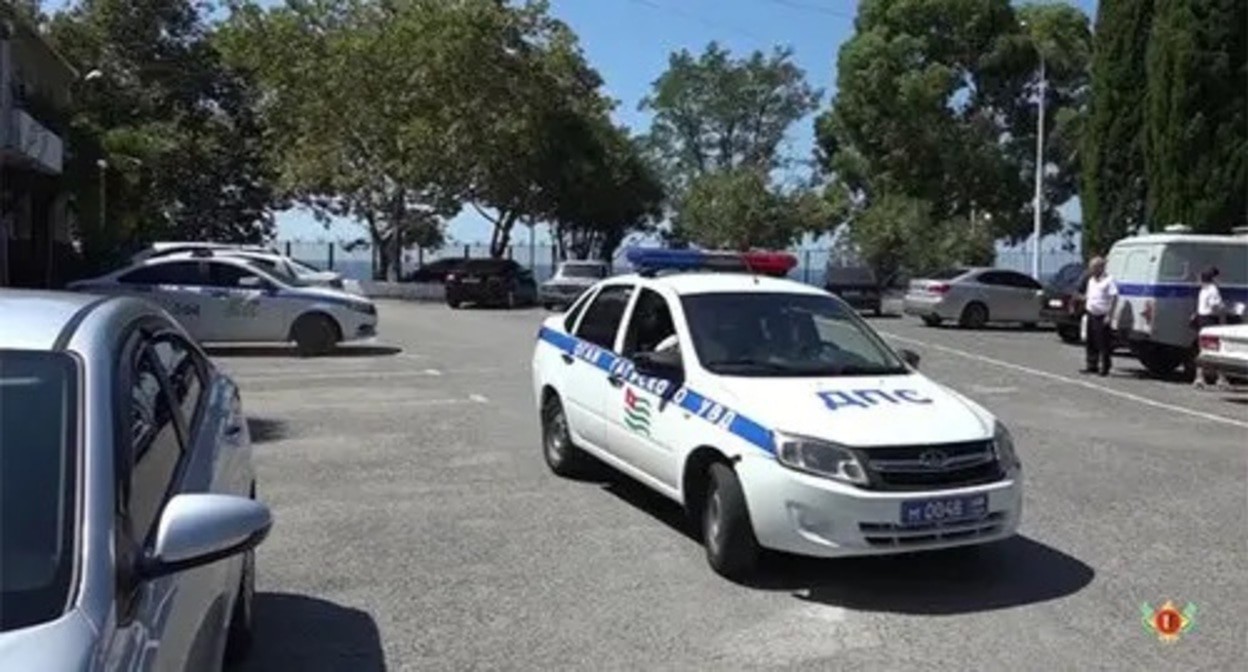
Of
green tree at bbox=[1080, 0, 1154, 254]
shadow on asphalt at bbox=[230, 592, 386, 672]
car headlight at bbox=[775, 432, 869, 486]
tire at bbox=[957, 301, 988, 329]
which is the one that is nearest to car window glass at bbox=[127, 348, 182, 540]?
shadow on asphalt at bbox=[230, 592, 386, 672]

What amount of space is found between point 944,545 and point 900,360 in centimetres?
165

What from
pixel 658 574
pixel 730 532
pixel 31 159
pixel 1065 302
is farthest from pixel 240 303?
pixel 1065 302

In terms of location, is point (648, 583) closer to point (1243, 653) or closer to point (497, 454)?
point (1243, 653)

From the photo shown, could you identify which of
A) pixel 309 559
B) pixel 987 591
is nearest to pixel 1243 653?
pixel 987 591

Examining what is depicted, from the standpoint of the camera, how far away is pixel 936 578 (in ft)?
23.1

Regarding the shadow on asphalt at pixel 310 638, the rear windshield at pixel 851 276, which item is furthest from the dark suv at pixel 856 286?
the shadow on asphalt at pixel 310 638

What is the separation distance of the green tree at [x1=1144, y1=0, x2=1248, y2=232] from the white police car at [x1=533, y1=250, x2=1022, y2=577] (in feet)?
73.2

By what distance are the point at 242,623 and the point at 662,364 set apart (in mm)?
3171

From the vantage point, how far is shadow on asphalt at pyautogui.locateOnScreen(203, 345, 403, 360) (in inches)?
803

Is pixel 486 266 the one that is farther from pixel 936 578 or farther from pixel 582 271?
pixel 936 578

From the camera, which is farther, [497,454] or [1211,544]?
[497,454]

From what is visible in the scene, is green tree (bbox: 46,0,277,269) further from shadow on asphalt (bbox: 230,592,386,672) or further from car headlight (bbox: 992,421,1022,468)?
car headlight (bbox: 992,421,1022,468)

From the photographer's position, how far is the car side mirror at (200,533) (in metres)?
3.09

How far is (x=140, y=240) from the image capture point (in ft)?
130
